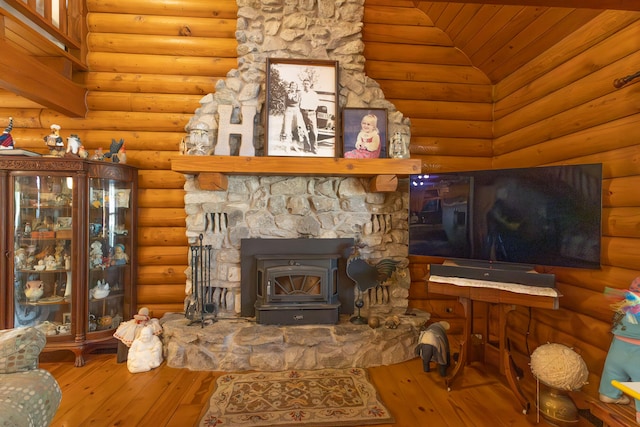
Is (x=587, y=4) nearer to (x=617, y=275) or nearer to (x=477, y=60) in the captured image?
(x=617, y=275)

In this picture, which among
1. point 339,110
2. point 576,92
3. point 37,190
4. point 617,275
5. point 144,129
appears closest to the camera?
point 617,275

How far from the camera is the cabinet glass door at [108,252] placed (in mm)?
2773

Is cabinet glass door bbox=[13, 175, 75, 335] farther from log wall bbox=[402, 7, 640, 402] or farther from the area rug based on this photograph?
log wall bbox=[402, 7, 640, 402]

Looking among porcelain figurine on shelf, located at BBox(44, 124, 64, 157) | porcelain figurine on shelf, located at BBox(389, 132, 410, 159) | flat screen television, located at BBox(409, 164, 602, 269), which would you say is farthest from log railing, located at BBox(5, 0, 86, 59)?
flat screen television, located at BBox(409, 164, 602, 269)

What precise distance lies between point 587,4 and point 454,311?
2642 millimetres

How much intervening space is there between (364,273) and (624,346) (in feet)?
5.38

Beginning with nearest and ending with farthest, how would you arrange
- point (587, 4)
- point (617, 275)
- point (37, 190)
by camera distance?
point (587, 4) → point (617, 275) → point (37, 190)

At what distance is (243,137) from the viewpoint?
2795mm

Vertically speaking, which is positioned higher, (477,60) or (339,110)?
(477,60)

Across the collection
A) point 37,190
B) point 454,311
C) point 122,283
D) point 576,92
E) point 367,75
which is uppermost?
point 367,75

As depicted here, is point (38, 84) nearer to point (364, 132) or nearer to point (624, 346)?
point (364, 132)

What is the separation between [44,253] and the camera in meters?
2.73

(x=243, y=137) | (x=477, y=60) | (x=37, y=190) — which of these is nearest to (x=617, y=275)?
(x=477, y=60)

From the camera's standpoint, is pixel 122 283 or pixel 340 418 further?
pixel 122 283
